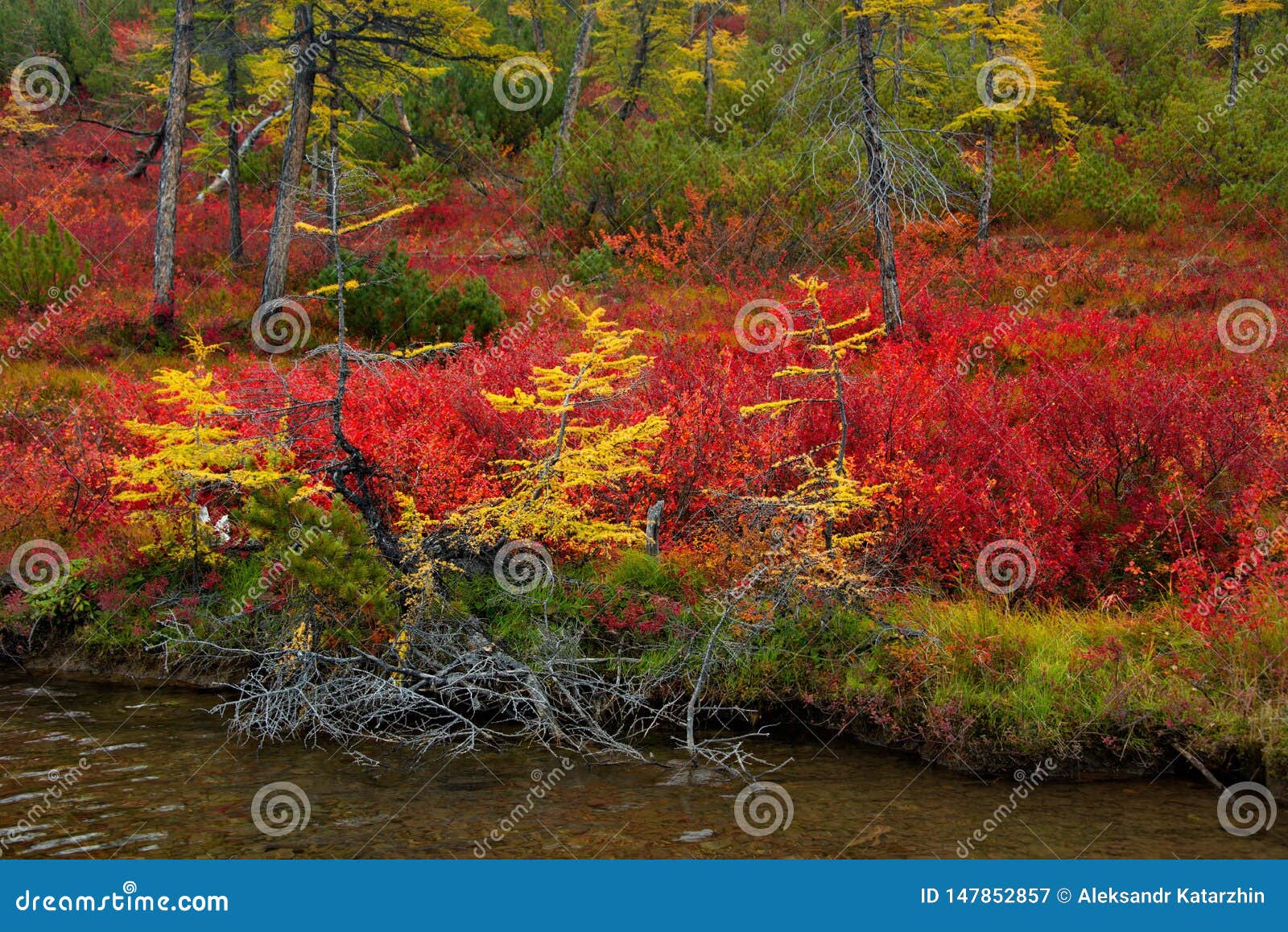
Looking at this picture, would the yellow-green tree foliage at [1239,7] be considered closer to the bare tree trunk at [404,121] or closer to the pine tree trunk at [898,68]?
the pine tree trunk at [898,68]

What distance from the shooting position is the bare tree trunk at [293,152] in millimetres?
15633

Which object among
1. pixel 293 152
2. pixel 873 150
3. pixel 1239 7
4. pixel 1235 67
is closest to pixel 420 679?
pixel 873 150

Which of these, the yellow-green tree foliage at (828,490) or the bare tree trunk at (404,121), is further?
the bare tree trunk at (404,121)

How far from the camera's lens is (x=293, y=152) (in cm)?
1587

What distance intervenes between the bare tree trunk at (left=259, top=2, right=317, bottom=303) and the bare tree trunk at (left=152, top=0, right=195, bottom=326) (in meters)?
1.47

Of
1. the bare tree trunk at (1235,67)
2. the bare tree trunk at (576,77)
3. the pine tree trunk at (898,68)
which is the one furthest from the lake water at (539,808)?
the bare tree trunk at (1235,67)

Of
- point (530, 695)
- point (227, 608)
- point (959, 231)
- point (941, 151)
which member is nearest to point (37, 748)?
point (227, 608)

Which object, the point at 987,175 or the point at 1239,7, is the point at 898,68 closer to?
the point at 987,175

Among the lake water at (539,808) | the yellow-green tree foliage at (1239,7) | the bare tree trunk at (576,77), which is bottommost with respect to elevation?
the lake water at (539,808)

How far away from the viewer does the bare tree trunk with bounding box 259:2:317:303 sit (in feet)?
51.3

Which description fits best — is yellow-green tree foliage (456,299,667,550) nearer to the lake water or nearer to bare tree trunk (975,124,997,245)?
the lake water

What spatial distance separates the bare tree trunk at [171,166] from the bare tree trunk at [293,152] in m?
1.47

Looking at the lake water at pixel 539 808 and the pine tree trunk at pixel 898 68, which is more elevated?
the pine tree trunk at pixel 898 68

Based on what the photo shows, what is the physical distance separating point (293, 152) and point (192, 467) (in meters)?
9.52
